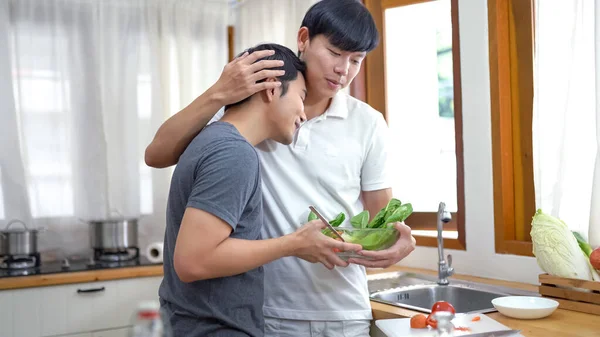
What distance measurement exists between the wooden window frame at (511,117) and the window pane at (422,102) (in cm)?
35

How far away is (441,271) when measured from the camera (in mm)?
2354

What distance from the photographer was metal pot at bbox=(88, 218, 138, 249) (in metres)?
3.16

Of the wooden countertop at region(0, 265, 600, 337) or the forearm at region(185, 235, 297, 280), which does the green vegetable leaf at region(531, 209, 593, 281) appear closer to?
the wooden countertop at region(0, 265, 600, 337)

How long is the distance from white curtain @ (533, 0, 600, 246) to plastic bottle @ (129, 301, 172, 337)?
165 cm

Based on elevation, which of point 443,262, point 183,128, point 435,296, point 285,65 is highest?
point 285,65

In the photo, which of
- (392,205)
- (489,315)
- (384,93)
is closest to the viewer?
(392,205)

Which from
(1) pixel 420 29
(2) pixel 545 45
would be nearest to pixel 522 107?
(2) pixel 545 45

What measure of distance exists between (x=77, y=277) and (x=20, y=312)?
10.6 inches

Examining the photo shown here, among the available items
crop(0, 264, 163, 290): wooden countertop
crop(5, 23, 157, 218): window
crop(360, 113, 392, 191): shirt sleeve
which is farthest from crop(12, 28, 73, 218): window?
crop(360, 113, 392, 191): shirt sleeve

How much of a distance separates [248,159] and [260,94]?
23cm

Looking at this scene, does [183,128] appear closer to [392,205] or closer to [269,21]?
[392,205]

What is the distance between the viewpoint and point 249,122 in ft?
4.47

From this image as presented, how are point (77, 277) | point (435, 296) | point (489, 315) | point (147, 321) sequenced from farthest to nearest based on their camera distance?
point (77, 277) → point (435, 296) → point (489, 315) → point (147, 321)

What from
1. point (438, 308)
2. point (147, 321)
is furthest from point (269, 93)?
point (147, 321)
